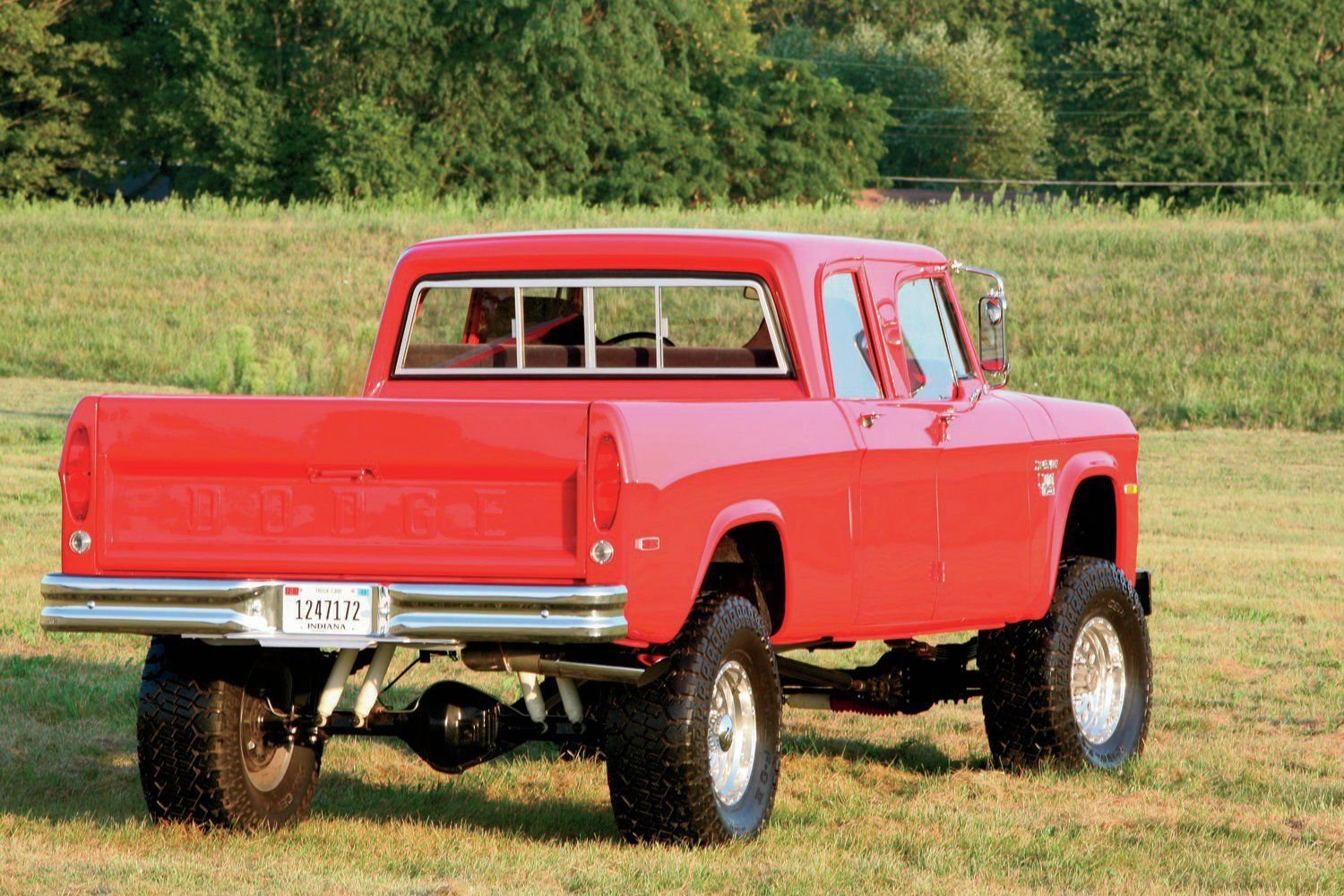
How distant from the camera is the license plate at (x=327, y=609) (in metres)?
6.25

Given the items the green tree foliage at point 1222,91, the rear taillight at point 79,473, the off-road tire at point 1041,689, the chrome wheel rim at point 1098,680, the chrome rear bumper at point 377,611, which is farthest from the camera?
the green tree foliage at point 1222,91

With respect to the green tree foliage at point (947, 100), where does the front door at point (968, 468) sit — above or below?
below

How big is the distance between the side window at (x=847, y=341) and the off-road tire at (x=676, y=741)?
138cm

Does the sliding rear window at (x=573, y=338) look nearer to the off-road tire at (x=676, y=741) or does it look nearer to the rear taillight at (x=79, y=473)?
the off-road tire at (x=676, y=741)

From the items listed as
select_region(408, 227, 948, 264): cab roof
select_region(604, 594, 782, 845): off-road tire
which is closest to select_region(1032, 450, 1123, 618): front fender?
select_region(408, 227, 948, 264): cab roof

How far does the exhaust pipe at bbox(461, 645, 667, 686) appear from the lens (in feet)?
20.6

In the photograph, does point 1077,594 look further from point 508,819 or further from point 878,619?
point 508,819

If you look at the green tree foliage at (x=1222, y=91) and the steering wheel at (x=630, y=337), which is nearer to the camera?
the steering wheel at (x=630, y=337)

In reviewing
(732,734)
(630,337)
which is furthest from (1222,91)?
(732,734)

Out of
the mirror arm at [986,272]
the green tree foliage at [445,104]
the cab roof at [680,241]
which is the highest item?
the green tree foliage at [445,104]

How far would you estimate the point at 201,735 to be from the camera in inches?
273

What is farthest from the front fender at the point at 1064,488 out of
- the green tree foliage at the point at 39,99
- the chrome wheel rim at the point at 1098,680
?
the green tree foliage at the point at 39,99

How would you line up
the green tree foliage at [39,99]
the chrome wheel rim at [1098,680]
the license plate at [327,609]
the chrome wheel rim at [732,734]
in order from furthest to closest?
the green tree foliage at [39,99], the chrome wheel rim at [1098,680], the chrome wheel rim at [732,734], the license plate at [327,609]

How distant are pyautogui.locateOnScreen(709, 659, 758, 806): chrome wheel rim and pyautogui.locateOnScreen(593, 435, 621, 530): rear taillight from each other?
2.75 ft
